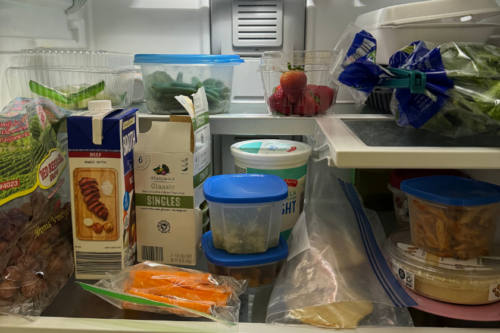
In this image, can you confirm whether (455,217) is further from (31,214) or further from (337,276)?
(31,214)

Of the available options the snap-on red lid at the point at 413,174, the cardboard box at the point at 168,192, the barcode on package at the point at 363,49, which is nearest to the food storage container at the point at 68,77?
the cardboard box at the point at 168,192

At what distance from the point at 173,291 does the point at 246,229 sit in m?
0.16

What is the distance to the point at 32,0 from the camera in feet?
3.03

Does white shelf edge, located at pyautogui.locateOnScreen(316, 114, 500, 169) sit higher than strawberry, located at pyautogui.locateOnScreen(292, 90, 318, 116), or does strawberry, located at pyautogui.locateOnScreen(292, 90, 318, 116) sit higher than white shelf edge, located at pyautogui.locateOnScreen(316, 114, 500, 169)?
strawberry, located at pyautogui.locateOnScreen(292, 90, 318, 116)

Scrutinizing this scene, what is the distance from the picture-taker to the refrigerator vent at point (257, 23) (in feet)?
3.99

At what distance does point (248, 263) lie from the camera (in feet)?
2.36

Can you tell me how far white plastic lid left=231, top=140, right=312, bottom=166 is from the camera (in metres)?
0.87

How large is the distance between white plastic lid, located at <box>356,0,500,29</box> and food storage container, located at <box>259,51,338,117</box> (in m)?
0.15

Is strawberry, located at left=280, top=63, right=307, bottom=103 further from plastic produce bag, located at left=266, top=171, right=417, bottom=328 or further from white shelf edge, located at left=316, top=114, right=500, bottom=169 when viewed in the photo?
white shelf edge, located at left=316, top=114, right=500, bottom=169

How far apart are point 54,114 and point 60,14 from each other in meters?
0.38

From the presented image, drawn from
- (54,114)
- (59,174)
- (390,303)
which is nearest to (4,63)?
(54,114)

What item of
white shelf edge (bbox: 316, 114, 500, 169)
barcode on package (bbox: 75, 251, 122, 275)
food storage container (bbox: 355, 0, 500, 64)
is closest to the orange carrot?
barcode on package (bbox: 75, 251, 122, 275)

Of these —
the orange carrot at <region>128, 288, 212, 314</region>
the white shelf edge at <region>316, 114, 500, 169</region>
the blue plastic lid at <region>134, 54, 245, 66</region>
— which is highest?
the blue plastic lid at <region>134, 54, 245, 66</region>

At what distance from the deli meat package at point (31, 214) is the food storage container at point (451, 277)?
59 cm
